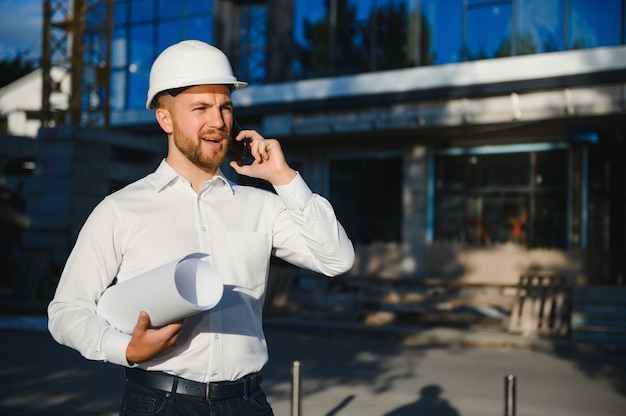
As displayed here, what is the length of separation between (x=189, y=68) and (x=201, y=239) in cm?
61

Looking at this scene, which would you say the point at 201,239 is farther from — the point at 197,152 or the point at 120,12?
the point at 120,12

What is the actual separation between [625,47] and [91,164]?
1392 centimetres

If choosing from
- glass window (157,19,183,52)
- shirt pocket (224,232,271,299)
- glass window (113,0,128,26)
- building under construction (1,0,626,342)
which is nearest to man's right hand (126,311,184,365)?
shirt pocket (224,232,271,299)

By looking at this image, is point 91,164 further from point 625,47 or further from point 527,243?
point 625,47

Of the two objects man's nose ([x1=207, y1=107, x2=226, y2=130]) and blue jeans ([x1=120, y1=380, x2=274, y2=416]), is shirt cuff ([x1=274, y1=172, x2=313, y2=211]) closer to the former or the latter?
man's nose ([x1=207, y1=107, x2=226, y2=130])

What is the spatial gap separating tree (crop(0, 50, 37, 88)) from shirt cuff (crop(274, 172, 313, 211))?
2816 inches

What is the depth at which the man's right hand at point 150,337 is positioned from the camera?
7.61 feet

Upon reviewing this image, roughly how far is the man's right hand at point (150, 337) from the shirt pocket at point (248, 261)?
1.68 ft

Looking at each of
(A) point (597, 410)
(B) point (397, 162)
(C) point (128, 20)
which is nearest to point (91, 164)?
(B) point (397, 162)

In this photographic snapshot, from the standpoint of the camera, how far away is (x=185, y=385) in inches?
107

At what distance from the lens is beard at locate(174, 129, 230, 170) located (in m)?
2.87

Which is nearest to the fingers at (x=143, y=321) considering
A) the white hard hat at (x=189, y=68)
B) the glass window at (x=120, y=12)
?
the white hard hat at (x=189, y=68)

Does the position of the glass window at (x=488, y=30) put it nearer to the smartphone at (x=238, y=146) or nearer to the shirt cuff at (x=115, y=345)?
the smartphone at (x=238, y=146)

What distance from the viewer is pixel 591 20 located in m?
19.9
